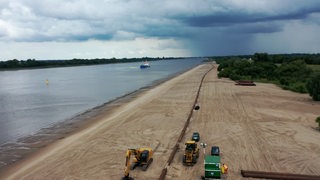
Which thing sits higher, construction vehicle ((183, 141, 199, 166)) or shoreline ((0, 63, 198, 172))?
construction vehicle ((183, 141, 199, 166))

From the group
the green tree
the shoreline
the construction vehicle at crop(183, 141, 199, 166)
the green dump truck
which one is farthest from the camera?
the green tree

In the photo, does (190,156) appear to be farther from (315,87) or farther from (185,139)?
(315,87)

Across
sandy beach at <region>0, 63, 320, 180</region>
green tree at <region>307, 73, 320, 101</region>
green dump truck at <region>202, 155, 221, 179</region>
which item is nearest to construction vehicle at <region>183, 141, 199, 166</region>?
sandy beach at <region>0, 63, 320, 180</region>

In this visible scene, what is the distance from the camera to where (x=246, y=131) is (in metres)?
27.0

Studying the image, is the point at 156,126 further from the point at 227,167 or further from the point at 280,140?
the point at 227,167

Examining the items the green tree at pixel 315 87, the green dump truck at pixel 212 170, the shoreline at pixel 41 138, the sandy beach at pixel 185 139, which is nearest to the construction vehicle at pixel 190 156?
the sandy beach at pixel 185 139

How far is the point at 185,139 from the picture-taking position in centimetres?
2488

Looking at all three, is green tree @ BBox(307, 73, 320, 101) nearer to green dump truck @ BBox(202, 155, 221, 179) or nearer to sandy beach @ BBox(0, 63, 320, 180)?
sandy beach @ BBox(0, 63, 320, 180)

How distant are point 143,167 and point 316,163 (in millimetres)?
9387

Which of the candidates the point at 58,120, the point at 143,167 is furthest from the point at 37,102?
the point at 143,167

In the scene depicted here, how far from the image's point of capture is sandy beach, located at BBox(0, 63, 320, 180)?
747 inches

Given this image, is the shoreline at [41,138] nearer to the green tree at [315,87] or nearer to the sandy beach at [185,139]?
the sandy beach at [185,139]

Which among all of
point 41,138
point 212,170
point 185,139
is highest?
point 212,170

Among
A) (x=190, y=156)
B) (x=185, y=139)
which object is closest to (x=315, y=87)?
(x=185, y=139)
